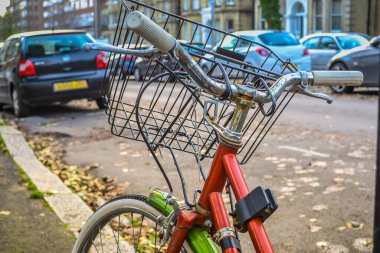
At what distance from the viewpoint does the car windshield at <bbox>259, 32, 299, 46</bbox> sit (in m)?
9.61

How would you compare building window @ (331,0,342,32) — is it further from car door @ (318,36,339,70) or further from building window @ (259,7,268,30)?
car door @ (318,36,339,70)

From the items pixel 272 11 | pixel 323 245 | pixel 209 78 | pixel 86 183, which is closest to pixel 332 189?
pixel 323 245

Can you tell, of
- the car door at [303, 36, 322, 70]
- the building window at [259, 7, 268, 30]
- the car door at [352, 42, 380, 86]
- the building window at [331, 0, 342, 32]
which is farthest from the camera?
the building window at [331, 0, 342, 32]

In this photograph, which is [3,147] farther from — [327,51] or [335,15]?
[335,15]

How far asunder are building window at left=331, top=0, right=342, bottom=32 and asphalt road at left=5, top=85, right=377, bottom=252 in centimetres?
1993

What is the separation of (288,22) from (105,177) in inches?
1083

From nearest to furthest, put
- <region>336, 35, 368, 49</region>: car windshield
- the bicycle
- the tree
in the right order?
the bicycle, <region>336, 35, 368, 49</region>: car windshield, the tree

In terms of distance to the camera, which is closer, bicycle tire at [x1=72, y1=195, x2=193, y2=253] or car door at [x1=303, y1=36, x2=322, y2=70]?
bicycle tire at [x1=72, y1=195, x2=193, y2=253]

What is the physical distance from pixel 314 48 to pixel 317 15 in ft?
48.5

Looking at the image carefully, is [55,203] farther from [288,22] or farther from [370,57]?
[288,22]

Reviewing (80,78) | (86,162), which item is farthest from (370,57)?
→ (86,162)

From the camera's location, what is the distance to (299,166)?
19.1 ft

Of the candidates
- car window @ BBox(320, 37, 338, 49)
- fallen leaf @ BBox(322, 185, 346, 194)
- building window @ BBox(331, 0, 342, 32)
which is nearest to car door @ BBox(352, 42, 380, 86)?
car window @ BBox(320, 37, 338, 49)

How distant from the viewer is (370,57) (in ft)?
36.8
